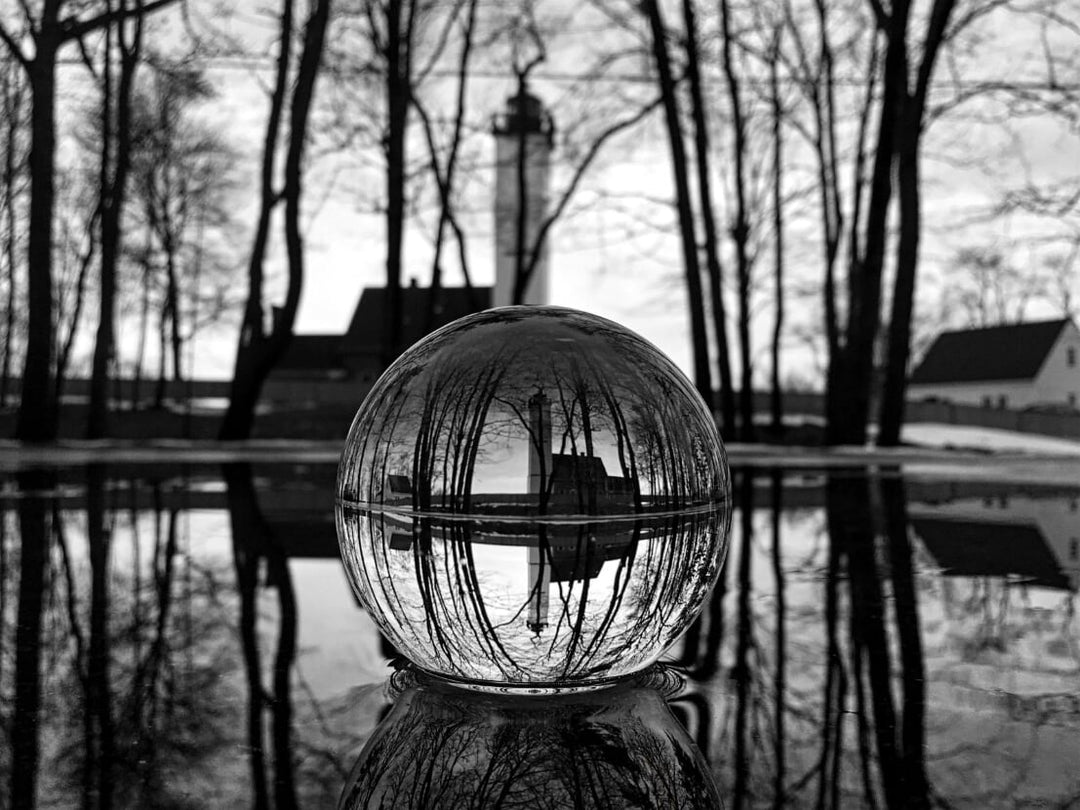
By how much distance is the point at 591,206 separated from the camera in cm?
2544

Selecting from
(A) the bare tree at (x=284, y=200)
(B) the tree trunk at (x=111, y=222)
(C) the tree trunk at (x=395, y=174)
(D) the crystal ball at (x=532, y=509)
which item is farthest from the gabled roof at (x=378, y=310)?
(D) the crystal ball at (x=532, y=509)

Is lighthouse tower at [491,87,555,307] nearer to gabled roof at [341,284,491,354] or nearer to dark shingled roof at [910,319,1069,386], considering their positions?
gabled roof at [341,284,491,354]

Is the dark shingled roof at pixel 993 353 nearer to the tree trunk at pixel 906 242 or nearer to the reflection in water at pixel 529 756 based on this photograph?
the tree trunk at pixel 906 242

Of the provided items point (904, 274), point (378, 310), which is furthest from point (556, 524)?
point (378, 310)

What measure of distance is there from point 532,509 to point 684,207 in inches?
659

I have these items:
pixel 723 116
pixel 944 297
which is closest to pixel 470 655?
pixel 723 116

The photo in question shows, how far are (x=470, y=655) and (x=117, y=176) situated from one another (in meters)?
19.1

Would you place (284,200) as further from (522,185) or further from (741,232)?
(741,232)

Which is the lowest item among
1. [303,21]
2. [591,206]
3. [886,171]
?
[886,171]

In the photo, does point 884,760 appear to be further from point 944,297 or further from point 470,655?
point 944,297

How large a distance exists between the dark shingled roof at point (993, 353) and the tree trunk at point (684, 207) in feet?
183

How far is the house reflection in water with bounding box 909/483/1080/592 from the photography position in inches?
172

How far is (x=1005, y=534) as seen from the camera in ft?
18.8

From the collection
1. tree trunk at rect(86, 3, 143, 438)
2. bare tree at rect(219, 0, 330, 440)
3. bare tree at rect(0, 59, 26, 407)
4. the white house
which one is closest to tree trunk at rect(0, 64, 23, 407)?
bare tree at rect(0, 59, 26, 407)
